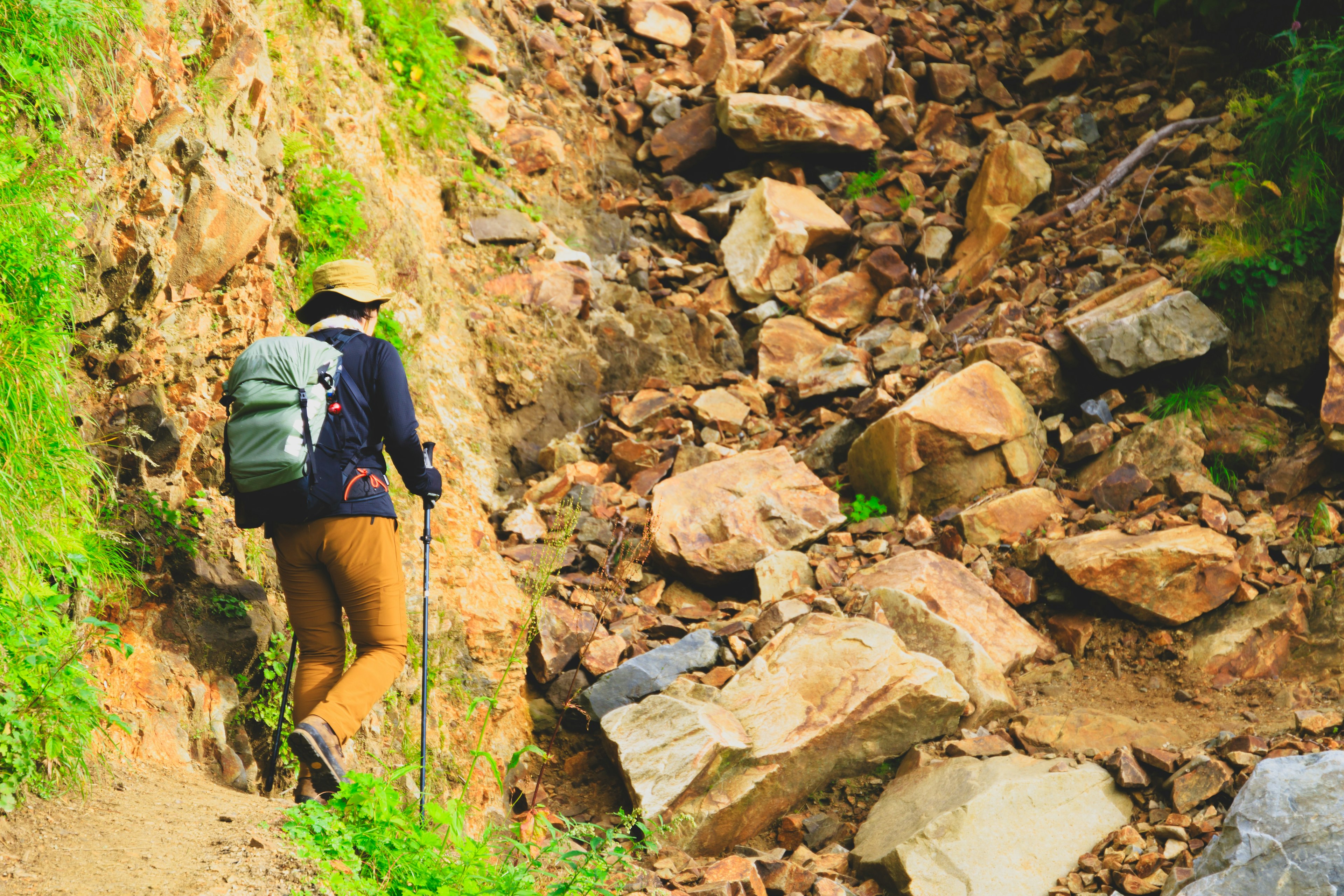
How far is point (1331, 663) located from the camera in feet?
18.1

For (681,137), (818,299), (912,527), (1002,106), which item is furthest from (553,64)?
(912,527)

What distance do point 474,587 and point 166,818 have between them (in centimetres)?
271

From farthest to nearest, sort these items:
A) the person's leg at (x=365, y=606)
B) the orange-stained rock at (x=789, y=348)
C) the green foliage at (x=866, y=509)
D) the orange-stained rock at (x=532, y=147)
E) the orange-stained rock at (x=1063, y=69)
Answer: the orange-stained rock at (x=1063, y=69) → the orange-stained rock at (x=532, y=147) → the orange-stained rock at (x=789, y=348) → the green foliage at (x=866, y=509) → the person's leg at (x=365, y=606)

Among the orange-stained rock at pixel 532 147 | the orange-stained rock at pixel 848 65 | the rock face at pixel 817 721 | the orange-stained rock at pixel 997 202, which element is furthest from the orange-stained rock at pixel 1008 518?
the orange-stained rock at pixel 848 65

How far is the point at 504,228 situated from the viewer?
8.99 m

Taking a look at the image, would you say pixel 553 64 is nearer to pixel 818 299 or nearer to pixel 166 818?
pixel 818 299

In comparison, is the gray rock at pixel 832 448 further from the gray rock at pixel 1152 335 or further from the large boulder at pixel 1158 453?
the gray rock at pixel 1152 335

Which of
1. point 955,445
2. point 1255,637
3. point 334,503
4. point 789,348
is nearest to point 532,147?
point 789,348

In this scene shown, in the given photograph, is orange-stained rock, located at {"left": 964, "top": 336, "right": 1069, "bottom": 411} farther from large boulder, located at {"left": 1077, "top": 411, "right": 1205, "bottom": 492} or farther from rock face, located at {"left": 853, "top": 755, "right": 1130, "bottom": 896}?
rock face, located at {"left": 853, "top": 755, "right": 1130, "bottom": 896}

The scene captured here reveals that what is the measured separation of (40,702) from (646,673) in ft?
10.9

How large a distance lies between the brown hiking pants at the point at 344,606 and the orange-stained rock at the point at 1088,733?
3.56 metres

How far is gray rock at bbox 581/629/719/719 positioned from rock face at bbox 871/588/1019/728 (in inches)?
47.0

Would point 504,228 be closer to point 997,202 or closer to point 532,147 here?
point 532,147

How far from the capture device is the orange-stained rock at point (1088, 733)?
203 inches
